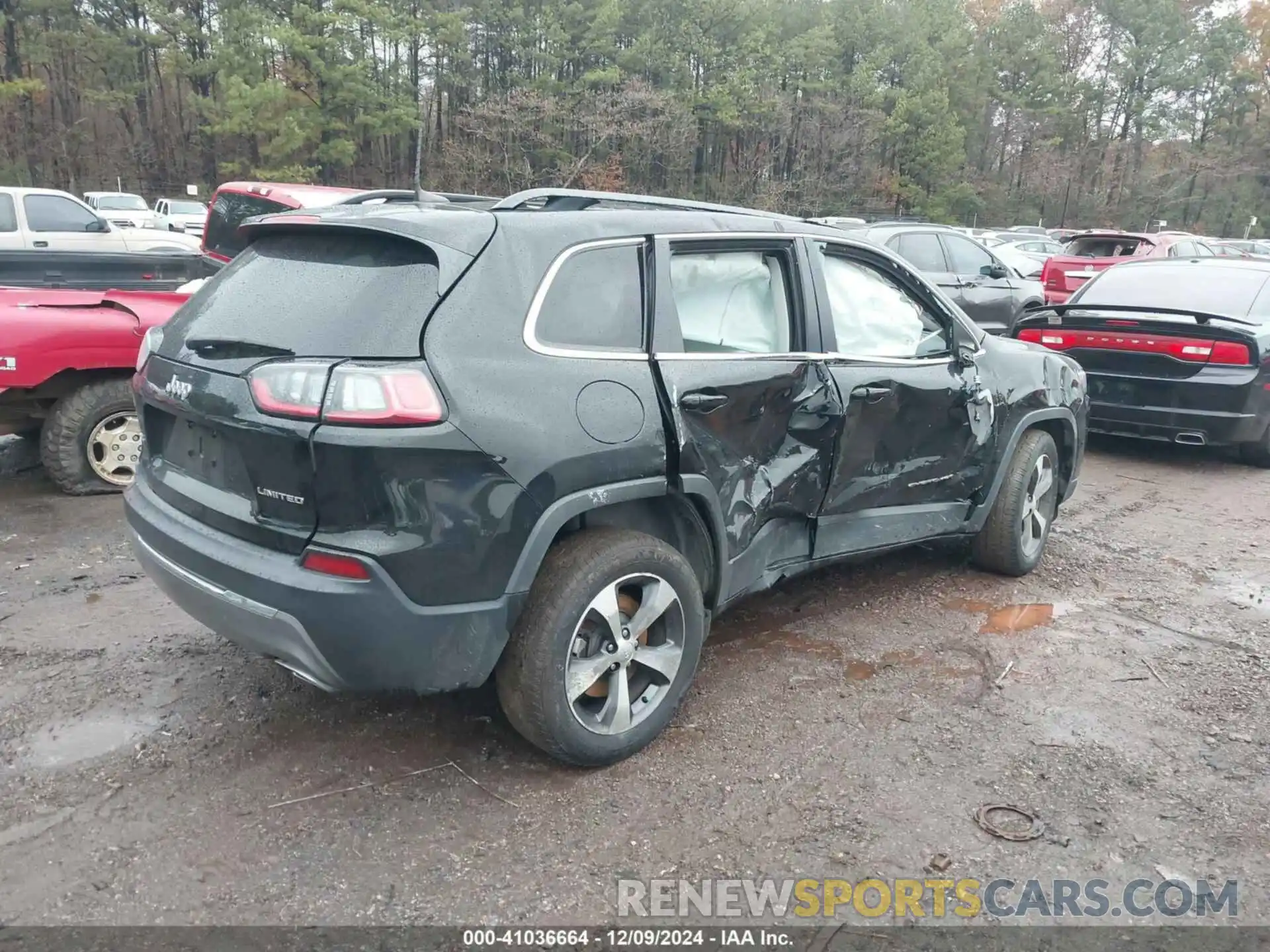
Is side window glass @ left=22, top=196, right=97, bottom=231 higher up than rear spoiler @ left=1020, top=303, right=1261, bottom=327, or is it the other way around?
side window glass @ left=22, top=196, right=97, bottom=231

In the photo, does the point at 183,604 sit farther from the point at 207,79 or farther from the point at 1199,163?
the point at 1199,163

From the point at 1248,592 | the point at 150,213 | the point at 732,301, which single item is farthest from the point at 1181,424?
the point at 150,213

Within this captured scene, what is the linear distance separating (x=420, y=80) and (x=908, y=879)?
4175cm

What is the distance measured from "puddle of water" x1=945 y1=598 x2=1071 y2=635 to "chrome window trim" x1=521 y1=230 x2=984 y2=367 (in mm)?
1219

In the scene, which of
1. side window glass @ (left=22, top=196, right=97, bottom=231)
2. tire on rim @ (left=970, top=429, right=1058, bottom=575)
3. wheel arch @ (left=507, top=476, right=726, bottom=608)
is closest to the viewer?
wheel arch @ (left=507, top=476, right=726, bottom=608)

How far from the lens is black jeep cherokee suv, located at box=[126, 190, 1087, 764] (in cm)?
260

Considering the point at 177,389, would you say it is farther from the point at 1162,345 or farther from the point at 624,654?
the point at 1162,345

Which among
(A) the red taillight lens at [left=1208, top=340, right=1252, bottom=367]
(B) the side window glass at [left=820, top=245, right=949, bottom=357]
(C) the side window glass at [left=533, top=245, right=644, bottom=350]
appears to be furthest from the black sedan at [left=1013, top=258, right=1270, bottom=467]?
(C) the side window glass at [left=533, top=245, right=644, bottom=350]

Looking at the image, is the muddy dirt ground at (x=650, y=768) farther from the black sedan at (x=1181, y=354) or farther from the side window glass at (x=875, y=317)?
the black sedan at (x=1181, y=354)

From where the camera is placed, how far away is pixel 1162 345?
7.13 m

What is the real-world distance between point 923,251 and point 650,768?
873 cm

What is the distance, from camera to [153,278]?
698 cm

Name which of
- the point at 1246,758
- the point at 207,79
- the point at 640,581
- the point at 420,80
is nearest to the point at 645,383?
the point at 640,581

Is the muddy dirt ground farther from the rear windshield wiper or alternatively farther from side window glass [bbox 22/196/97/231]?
side window glass [bbox 22/196/97/231]
